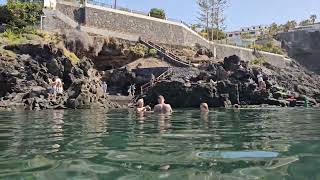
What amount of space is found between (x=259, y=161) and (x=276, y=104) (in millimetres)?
30345

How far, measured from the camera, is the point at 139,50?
140 feet

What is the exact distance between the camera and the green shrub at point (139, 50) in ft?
138

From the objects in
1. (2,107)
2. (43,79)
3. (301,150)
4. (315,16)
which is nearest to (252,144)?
(301,150)

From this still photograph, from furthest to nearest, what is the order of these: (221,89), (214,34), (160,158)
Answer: (214,34), (221,89), (160,158)

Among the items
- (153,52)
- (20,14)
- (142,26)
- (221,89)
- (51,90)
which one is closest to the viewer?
(51,90)

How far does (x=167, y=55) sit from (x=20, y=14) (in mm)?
14187

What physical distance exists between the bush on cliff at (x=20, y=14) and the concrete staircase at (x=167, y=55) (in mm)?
11055

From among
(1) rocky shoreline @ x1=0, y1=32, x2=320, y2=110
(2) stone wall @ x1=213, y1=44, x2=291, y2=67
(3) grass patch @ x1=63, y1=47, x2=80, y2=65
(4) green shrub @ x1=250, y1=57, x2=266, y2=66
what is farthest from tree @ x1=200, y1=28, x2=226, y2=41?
(3) grass patch @ x1=63, y1=47, x2=80, y2=65

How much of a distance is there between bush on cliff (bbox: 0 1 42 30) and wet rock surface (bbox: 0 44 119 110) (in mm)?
8295

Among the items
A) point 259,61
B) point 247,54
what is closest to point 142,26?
point 259,61

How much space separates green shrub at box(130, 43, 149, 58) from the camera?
138ft

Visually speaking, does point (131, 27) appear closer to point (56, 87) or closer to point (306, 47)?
point (56, 87)

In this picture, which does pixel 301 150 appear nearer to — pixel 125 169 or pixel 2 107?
pixel 125 169

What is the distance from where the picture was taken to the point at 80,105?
78.2ft
